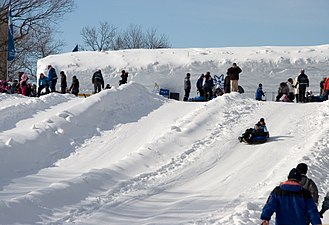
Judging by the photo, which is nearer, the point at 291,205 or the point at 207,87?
the point at 291,205

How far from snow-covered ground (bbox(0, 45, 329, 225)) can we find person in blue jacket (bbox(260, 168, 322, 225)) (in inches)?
92.4

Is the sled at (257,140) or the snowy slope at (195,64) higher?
the snowy slope at (195,64)

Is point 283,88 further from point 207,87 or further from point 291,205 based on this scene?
point 291,205

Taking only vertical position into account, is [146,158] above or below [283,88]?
below

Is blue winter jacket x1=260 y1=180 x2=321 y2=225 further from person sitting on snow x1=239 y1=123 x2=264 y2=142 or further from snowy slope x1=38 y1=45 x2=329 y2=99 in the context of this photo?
snowy slope x1=38 y1=45 x2=329 y2=99

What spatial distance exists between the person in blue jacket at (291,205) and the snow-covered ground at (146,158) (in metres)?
2.35

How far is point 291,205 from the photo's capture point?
677 centimetres

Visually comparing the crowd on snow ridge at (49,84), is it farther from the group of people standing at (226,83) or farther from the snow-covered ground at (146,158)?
the group of people standing at (226,83)

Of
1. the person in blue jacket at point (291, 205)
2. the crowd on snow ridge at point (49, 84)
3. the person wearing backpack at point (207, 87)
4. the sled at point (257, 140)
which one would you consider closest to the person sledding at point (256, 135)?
the sled at point (257, 140)

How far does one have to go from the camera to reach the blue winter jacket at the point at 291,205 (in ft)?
22.1

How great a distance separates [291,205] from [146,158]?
7.99m

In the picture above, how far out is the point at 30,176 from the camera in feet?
42.4

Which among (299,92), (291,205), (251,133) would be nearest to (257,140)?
(251,133)

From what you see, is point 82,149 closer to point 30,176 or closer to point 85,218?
point 30,176
